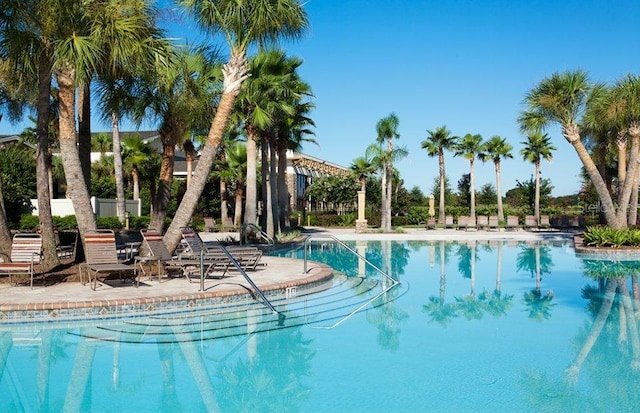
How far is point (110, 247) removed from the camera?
10945mm

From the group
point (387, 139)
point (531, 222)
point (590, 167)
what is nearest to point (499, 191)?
point (531, 222)

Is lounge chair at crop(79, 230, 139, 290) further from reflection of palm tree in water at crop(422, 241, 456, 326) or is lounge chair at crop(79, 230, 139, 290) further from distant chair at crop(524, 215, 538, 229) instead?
distant chair at crop(524, 215, 538, 229)

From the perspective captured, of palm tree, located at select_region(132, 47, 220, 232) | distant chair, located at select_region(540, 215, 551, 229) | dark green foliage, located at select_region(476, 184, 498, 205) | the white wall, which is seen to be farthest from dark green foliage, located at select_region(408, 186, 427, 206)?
palm tree, located at select_region(132, 47, 220, 232)

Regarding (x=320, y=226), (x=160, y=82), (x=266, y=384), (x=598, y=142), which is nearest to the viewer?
(x=266, y=384)

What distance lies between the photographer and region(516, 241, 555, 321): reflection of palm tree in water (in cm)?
1068

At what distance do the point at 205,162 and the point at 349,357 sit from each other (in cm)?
630

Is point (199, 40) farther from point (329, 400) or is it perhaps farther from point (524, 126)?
point (524, 126)

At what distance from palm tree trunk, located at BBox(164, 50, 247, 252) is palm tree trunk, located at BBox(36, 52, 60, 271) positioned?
8.26 ft

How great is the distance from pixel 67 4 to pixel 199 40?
3.67 metres

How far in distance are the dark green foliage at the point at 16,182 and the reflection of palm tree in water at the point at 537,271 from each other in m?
23.0

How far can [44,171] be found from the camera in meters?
12.8

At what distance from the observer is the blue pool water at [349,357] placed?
→ 5922 mm

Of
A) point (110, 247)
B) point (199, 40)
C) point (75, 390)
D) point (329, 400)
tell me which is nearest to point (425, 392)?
point (329, 400)

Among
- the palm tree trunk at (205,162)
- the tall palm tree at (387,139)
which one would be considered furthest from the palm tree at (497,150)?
the palm tree trunk at (205,162)
